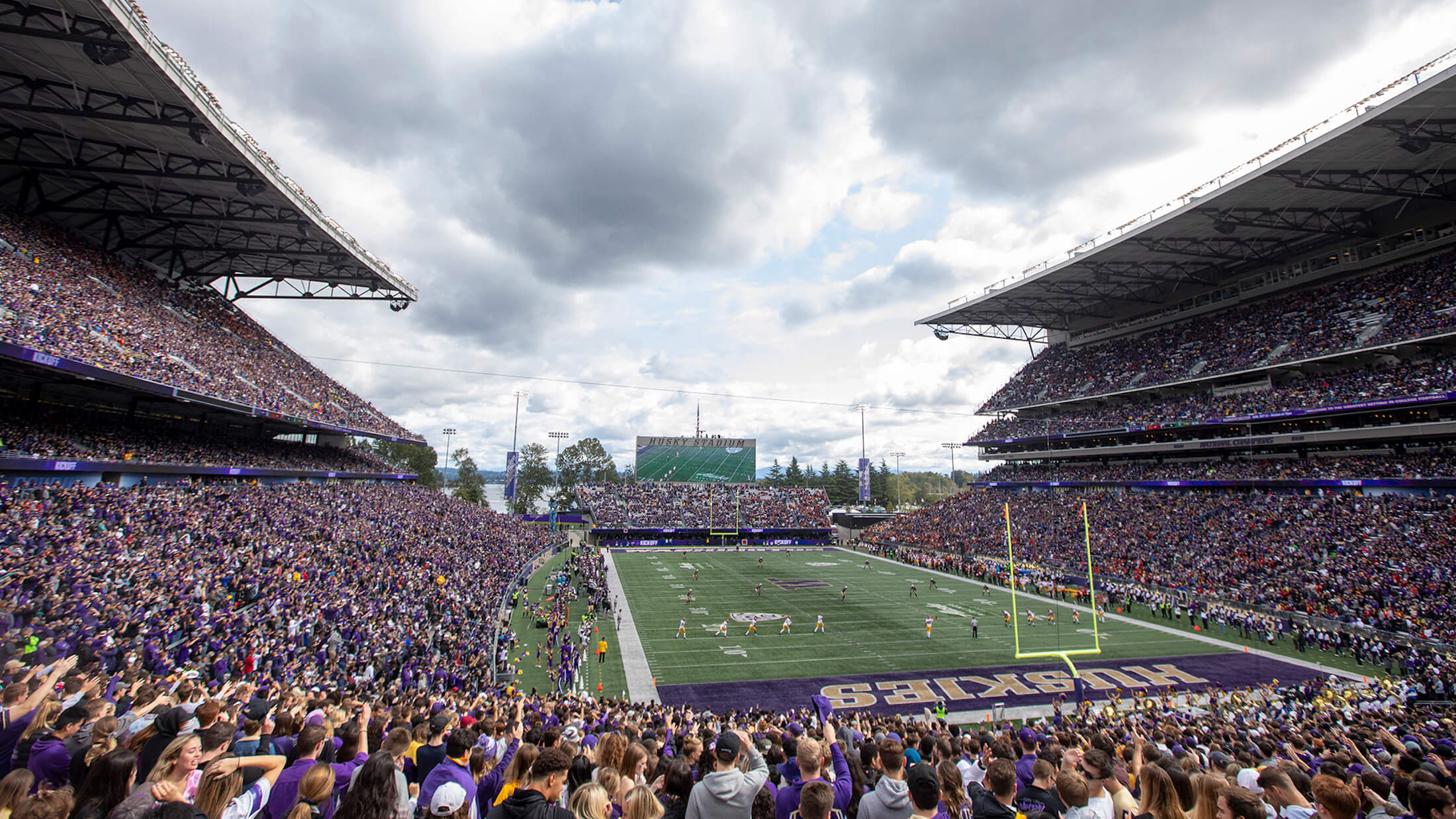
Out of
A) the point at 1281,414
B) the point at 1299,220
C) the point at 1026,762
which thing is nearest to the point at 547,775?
the point at 1026,762

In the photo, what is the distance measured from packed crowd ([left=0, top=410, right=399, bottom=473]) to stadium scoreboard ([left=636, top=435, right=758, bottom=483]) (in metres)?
45.9

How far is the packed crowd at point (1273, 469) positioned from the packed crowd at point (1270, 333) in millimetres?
6043

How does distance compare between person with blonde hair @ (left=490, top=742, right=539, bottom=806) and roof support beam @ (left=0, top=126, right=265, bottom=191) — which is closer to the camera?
person with blonde hair @ (left=490, top=742, right=539, bottom=806)

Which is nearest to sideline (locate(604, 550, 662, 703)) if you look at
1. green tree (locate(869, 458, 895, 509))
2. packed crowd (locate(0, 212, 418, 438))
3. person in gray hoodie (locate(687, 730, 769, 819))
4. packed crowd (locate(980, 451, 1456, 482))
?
person in gray hoodie (locate(687, 730, 769, 819))

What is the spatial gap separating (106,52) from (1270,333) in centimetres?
5778

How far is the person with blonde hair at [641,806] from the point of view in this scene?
331 centimetres

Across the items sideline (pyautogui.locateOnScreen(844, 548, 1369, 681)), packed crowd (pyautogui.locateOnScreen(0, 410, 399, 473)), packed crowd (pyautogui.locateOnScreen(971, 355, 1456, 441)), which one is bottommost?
sideline (pyautogui.locateOnScreen(844, 548, 1369, 681))

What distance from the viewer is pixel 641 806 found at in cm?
333

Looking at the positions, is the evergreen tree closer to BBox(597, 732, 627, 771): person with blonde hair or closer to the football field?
the football field

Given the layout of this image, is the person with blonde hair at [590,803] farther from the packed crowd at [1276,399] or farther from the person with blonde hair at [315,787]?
the packed crowd at [1276,399]

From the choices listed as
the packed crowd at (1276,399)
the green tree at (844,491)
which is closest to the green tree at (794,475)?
the green tree at (844,491)

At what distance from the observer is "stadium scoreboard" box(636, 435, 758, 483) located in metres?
77.7

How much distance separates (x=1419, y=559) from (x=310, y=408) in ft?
172

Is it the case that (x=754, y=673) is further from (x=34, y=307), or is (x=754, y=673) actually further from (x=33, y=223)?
(x=33, y=223)
